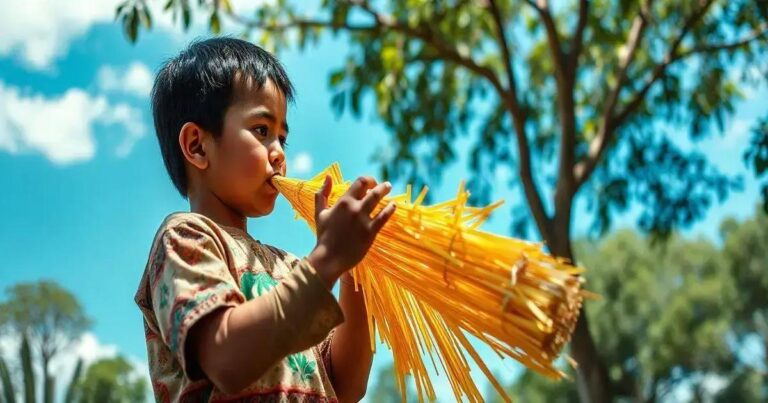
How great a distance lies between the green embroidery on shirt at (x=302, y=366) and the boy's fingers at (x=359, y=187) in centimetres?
29

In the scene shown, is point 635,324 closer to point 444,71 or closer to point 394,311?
point 444,71

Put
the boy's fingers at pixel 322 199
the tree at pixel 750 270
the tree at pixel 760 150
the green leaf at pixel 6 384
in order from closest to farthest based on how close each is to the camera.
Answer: the boy's fingers at pixel 322 199 < the tree at pixel 760 150 < the green leaf at pixel 6 384 < the tree at pixel 750 270

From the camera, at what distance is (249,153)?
1.25 metres

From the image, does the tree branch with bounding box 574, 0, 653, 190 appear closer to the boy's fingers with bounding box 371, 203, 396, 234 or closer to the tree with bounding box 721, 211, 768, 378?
the boy's fingers with bounding box 371, 203, 396, 234

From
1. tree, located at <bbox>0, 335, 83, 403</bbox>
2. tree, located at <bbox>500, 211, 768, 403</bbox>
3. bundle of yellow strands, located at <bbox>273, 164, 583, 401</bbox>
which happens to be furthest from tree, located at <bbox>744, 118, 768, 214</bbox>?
tree, located at <bbox>500, 211, 768, 403</bbox>

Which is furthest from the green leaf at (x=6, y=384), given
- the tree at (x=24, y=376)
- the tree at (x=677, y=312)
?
the tree at (x=677, y=312)

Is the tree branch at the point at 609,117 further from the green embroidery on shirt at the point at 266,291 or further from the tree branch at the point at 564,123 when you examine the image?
the green embroidery on shirt at the point at 266,291

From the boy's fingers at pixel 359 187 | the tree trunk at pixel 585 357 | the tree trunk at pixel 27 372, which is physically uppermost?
the tree trunk at pixel 27 372

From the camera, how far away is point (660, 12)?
6.30 metres

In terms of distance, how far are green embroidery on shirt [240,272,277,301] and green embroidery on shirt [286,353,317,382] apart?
0.34ft

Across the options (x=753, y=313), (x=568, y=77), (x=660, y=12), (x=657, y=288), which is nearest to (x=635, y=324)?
(x=657, y=288)

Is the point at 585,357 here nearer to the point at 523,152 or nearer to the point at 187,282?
the point at 523,152

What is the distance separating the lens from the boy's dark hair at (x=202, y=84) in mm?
1296

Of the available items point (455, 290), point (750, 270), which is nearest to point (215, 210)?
point (455, 290)
